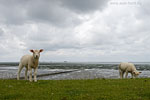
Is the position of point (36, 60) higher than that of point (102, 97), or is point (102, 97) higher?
point (36, 60)

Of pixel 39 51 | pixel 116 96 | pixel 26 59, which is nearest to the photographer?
pixel 116 96

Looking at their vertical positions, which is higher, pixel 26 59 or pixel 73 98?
pixel 26 59

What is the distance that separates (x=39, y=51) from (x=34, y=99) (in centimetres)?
702

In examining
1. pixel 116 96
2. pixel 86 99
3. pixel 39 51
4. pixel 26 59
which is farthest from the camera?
pixel 26 59

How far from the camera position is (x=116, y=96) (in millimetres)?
9508

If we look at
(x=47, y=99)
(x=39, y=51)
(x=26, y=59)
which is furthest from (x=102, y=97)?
(x=26, y=59)

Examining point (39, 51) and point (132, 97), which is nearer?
point (132, 97)

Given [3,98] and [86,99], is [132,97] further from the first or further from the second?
[3,98]

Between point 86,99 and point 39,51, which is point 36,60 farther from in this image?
point 86,99

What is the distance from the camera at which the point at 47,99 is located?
350 inches

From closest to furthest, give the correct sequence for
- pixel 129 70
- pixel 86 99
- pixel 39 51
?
pixel 86 99 → pixel 39 51 → pixel 129 70

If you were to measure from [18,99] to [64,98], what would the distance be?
259 centimetres

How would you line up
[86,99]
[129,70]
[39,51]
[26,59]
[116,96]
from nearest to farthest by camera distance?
[86,99], [116,96], [39,51], [26,59], [129,70]

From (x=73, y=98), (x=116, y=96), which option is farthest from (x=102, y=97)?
(x=73, y=98)
